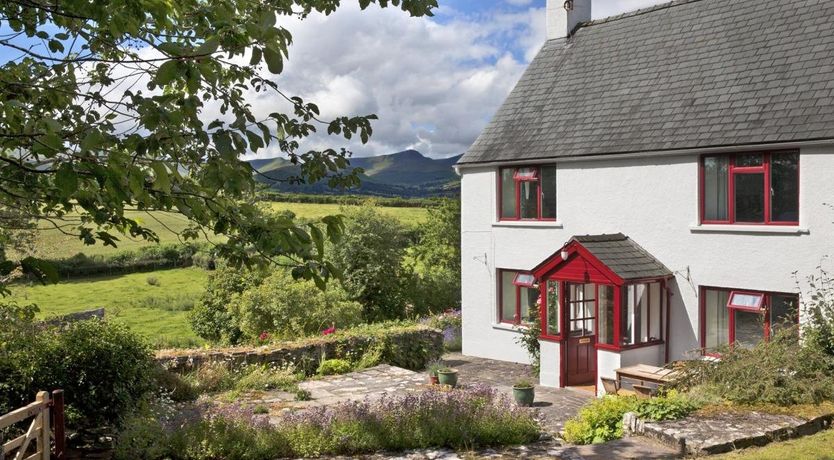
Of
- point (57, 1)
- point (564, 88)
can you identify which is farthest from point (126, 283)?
point (57, 1)

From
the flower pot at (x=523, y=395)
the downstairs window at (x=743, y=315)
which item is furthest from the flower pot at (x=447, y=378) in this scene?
the downstairs window at (x=743, y=315)

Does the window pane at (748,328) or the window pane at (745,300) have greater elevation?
the window pane at (745,300)

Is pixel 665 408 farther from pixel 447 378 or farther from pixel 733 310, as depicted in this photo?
pixel 733 310

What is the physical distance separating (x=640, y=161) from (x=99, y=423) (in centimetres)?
1283

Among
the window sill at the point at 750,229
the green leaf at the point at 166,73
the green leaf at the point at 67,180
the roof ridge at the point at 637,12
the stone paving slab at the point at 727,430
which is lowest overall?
the stone paving slab at the point at 727,430

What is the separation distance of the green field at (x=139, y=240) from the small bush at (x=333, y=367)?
357cm

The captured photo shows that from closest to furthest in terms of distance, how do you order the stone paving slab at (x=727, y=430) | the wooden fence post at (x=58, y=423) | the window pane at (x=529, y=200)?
the wooden fence post at (x=58, y=423) → the stone paving slab at (x=727, y=430) → the window pane at (x=529, y=200)

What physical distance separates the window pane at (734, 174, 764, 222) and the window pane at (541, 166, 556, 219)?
4896 millimetres

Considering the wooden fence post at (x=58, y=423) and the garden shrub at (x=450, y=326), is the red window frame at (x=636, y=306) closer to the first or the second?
the garden shrub at (x=450, y=326)

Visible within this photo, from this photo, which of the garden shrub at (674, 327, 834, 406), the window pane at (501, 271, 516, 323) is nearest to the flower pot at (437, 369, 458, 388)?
the garden shrub at (674, 327, 834, 406)

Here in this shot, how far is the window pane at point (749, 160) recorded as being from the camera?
602 inches

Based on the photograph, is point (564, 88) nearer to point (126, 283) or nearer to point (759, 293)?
point (759, 293)

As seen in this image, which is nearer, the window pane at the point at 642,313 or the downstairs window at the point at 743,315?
the downstairs window at the point at 743,315

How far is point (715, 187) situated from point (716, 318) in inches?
114
